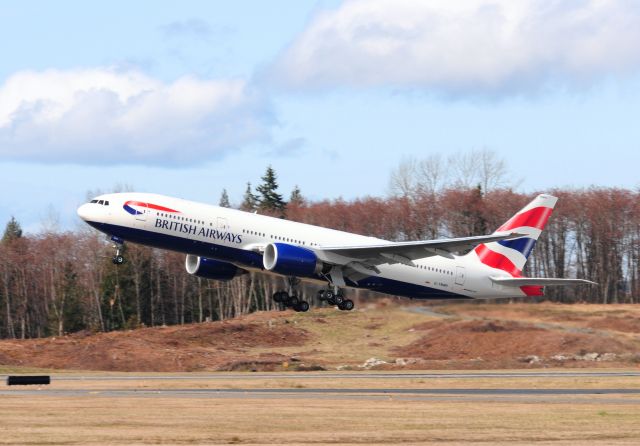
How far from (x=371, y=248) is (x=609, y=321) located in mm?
17819

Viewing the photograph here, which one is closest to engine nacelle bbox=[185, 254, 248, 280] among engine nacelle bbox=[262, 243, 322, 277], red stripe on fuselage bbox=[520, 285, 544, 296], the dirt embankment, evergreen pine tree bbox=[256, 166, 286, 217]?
engine nacelle bbox=[262, 243, 322, 277]

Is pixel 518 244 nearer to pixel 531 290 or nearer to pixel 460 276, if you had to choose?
pixel 531 290

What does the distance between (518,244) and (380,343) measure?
1499 centimetres

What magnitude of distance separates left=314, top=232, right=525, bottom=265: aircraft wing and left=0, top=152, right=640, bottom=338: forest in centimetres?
2903

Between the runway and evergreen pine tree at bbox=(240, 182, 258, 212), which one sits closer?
the runway

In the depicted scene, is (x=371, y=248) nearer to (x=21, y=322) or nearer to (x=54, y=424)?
(x=54, y=424)

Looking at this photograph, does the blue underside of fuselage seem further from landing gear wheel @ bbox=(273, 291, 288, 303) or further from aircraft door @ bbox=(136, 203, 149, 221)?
landing gear wheel @ bbox=(273, 291, 288, 303)

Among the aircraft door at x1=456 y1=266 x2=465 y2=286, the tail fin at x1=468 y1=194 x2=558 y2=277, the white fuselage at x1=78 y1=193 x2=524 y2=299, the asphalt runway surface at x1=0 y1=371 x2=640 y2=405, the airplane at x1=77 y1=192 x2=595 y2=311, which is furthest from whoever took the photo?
the tail fin at x1=468 y1=194 x2=558 y2=277

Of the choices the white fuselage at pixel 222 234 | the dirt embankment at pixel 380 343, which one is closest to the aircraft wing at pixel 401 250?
the white fuselage at pixel 222 234

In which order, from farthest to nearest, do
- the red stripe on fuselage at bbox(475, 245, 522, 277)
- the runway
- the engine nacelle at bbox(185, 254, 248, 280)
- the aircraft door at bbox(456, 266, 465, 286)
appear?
the red stripe on fuselage at bbox(475, 245, 522, 277)
the aircraft door at bbox(456, 266, 465, 286)
the engine nacelle at bbox(185, 254, 248, 280)
the runway

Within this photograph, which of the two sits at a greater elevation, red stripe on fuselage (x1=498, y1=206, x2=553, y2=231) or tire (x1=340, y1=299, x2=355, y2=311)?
red stripe on fuselage (x1=498, y1=206, x2=553, y2=231)

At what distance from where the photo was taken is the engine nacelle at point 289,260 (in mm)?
47247

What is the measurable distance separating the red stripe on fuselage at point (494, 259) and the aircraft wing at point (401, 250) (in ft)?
18.0

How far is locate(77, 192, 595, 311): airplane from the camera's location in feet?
151
